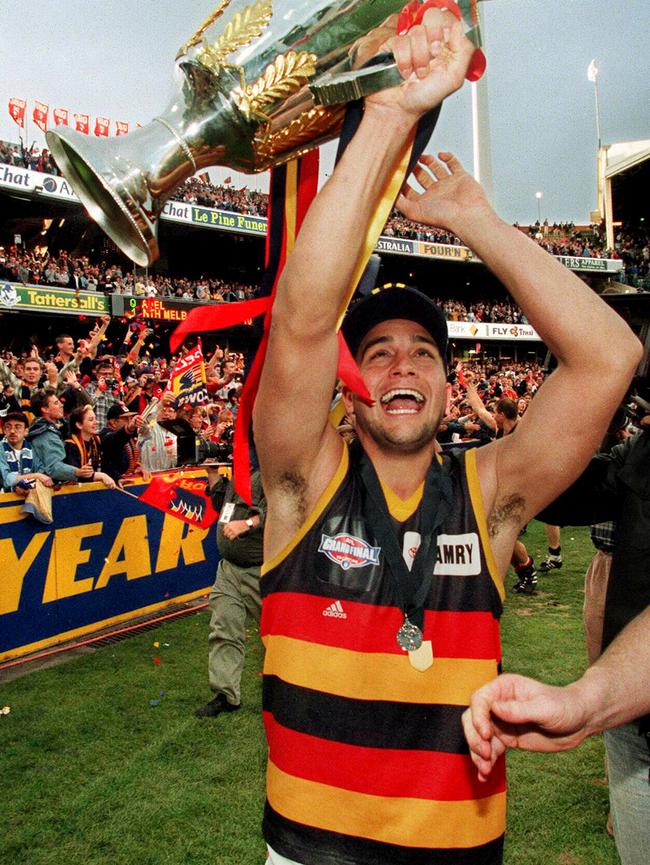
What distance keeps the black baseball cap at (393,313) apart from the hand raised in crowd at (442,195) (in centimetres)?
20

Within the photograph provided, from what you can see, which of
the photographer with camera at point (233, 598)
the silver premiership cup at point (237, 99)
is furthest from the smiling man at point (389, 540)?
the photographer with camera at point (233, 598)

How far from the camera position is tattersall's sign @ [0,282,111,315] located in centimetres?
2188

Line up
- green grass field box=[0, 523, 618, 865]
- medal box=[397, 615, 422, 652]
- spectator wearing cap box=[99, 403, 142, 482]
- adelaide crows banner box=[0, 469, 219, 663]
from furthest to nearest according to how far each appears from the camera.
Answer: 1. spectator wearing cap box=[99, 403, 142, 482]
2. adelaide crows banner box=[0, 469, 219, 663]
3. green grass field box=[0, 523, 618, 865]
4. medal box=[397, 615, 422, 652]

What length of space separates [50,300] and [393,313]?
77.5 feet

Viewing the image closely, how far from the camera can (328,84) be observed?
4.08ft


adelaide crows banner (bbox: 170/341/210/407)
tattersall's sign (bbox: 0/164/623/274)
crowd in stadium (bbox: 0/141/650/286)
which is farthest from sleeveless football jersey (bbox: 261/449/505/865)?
crowd in stadium (bbox: 0/141/650/286)

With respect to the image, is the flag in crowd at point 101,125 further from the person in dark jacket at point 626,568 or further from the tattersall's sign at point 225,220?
the person in dark jacket at point 626,568

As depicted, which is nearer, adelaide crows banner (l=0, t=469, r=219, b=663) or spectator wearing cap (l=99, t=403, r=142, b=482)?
adelaide crows banner (l=0, t=469, r=219, b=663)

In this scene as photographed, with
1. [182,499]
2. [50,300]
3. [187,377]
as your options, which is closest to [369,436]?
[182,499]

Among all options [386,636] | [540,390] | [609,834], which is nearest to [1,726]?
[609,834]

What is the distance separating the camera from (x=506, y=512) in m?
1.74

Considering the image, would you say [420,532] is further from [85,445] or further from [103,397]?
[103,397]

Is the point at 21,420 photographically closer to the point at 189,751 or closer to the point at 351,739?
the point at 189,751

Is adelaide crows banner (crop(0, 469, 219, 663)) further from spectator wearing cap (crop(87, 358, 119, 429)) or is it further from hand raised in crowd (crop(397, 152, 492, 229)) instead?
hand raised in crowd (crop(397, 152, 492, 229))
